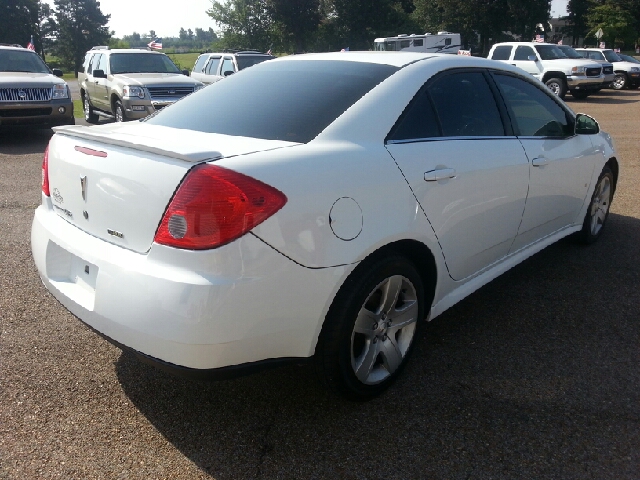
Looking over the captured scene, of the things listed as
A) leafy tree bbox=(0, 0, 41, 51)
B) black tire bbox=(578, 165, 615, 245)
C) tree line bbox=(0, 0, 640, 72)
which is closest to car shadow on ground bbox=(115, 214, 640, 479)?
black tire bbox=(578, 165, 615, 245)

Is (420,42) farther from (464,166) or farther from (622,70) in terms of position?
(464,166)

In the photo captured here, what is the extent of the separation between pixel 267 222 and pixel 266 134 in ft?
2.27

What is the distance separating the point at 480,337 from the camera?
3621mm

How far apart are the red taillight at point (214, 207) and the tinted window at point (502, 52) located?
70.8 ft

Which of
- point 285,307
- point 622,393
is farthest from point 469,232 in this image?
point 285,307

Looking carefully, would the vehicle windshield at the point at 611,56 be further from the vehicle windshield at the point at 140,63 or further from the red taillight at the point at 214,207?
the red taillight at the point at 214,207

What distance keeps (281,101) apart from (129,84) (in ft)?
31.7

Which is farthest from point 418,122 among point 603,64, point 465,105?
point 603,64

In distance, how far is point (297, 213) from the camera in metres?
2.35

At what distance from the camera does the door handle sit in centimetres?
294

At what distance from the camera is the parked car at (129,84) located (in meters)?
11.7

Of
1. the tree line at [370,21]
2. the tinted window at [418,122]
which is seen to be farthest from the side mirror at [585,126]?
the tree line at [370,21]

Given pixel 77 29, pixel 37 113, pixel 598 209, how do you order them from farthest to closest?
pixel 77 29 < pixel 37 113 < pixel 598 209

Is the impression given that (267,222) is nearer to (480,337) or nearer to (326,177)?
Result: (326,177)
